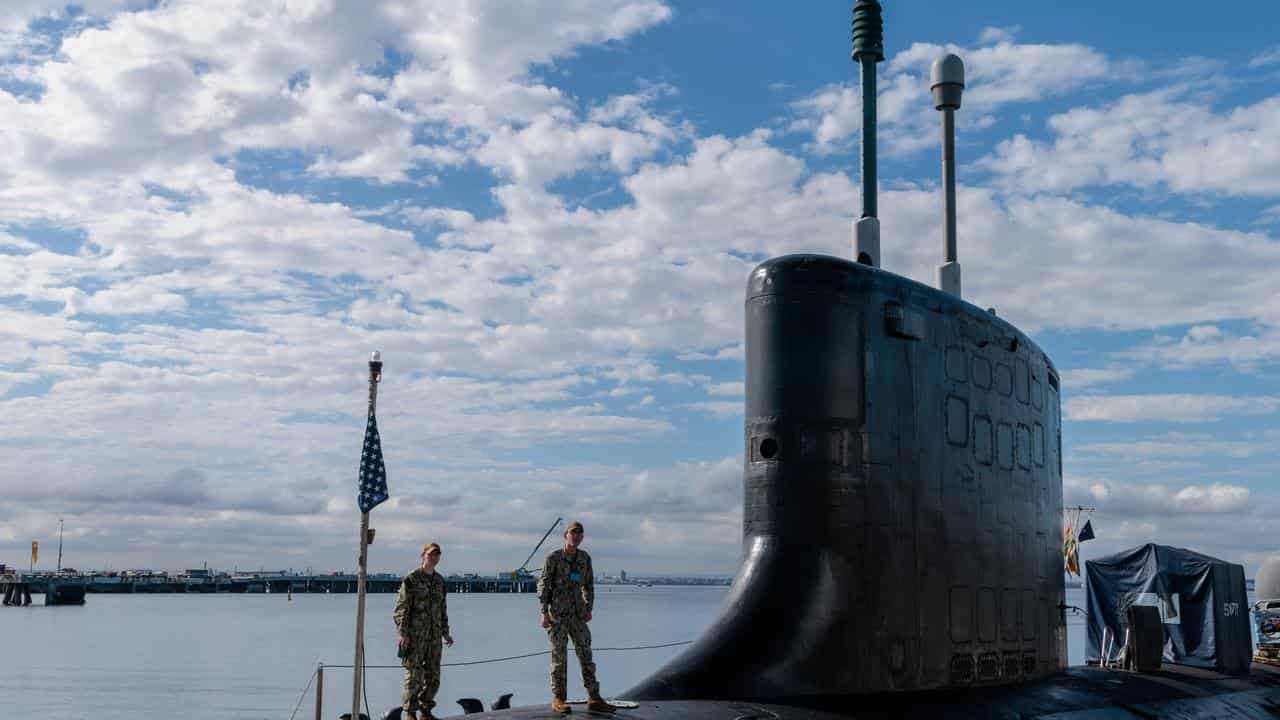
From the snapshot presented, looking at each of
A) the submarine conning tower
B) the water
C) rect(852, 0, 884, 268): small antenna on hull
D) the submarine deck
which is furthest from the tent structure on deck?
the water

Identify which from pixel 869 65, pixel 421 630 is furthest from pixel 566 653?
pixel 869 65

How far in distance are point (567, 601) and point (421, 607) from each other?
4.80ft

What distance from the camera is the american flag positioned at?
14984mm

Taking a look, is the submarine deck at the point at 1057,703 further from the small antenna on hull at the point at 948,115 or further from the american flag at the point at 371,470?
the american flag at the point at 371,470

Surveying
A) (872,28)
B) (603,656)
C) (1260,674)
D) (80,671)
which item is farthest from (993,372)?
(603,656)

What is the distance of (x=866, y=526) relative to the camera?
29.0 ft

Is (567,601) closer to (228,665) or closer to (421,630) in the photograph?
(421,630)

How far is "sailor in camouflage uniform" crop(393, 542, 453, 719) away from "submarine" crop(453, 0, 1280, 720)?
180cm

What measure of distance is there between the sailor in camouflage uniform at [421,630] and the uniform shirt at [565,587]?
1220mm

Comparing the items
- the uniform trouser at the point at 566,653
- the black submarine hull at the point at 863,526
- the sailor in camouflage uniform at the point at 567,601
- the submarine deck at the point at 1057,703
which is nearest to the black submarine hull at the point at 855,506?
the black submarine hull at the point at 863,526

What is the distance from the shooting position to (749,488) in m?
9.16

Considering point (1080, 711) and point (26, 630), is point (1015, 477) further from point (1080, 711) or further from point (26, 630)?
point (26, 630)

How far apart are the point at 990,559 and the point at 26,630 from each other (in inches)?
3585

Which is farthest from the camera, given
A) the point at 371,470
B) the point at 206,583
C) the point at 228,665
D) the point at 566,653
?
the point at 206,583
